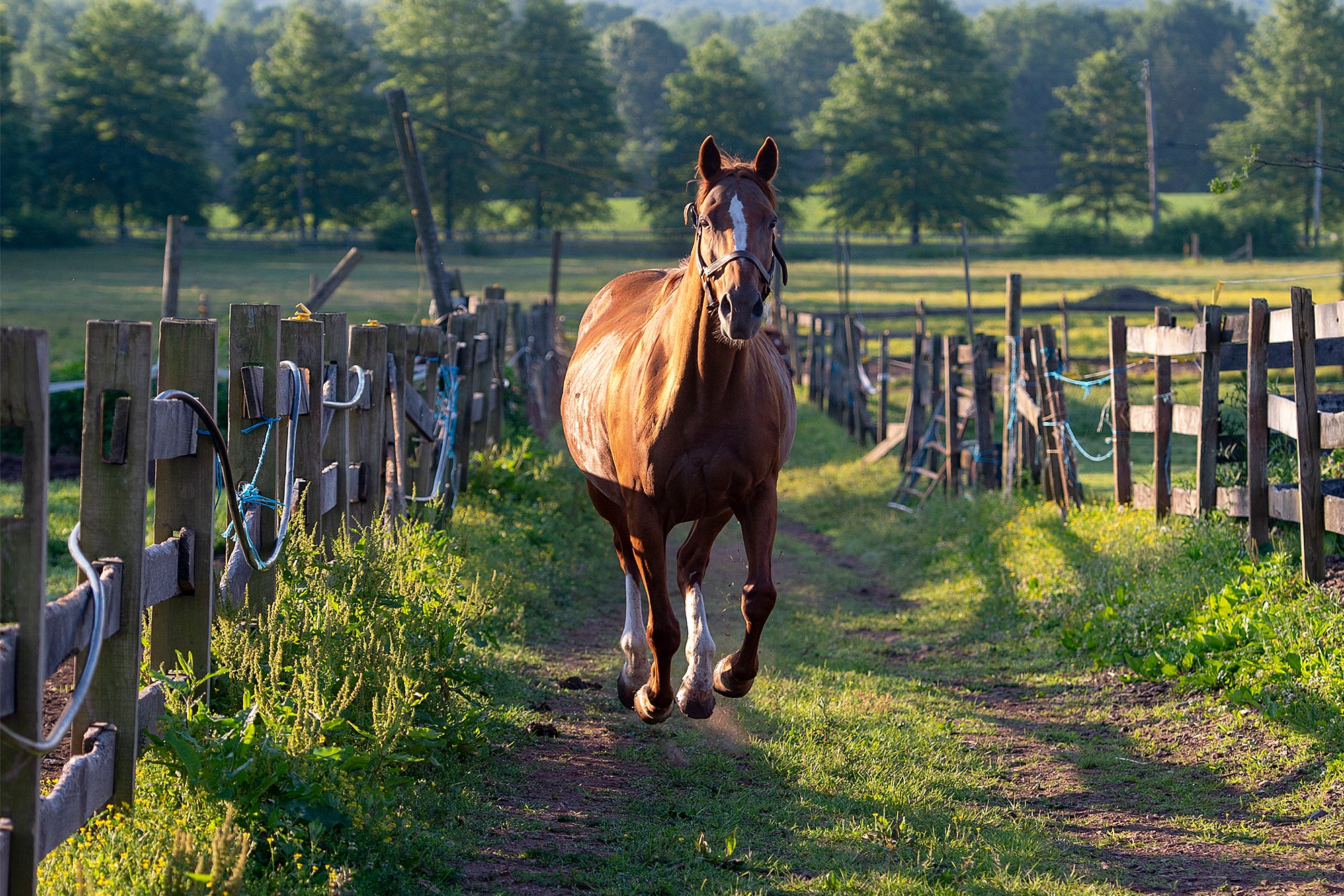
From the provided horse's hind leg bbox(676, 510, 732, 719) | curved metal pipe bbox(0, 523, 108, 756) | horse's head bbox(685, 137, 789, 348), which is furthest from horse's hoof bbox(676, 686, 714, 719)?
curved metal pipe bbox(0, 523, 108, 756)

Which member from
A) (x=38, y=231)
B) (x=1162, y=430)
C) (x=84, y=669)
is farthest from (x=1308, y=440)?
(x=38, y=231)

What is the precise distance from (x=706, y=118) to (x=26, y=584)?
229ft

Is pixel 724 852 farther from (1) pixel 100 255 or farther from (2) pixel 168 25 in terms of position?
(2) pixel 168 25

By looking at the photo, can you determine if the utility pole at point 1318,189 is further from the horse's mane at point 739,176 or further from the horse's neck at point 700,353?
the horse's neck at point 700,353

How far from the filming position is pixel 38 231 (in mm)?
52969

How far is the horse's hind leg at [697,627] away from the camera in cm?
558

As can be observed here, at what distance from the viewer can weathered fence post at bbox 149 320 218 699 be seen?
13.7 feet

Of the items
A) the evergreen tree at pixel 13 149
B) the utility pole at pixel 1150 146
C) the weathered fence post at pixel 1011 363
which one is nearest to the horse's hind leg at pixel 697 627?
the weathered fence post at pixel 1011 363

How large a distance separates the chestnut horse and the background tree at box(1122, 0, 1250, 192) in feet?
269

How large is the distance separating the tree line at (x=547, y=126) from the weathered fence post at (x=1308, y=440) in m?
54.1

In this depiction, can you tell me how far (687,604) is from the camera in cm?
605

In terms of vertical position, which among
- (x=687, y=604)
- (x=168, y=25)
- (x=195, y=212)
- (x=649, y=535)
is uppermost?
(x=168, y=25)

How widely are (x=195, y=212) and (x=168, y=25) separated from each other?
15.9 metres

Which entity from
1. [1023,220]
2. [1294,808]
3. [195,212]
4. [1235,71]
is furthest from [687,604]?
[1235,71]
